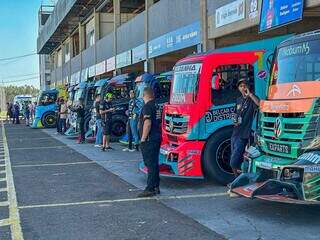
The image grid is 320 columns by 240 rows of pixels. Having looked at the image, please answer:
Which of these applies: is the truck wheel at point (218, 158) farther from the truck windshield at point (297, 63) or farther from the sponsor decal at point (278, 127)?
the sponsor decal at point (278, 127)

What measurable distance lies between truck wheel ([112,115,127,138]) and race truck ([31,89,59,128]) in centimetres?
1495

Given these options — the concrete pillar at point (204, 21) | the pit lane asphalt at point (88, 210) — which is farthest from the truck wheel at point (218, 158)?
the concrete pillar at point (204, 21)

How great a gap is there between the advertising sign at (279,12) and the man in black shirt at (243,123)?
3345mm

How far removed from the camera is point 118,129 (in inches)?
826

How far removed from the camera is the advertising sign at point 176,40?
18.8m

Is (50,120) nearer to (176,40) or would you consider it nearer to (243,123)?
(176,40)

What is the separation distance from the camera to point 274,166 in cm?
780

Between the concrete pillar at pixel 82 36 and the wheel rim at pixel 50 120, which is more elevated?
the concrete pillar at pixel 82 36

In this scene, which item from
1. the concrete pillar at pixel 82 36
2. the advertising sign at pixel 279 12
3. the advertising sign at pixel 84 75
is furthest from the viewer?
the concrete pillar at pixel 82 36

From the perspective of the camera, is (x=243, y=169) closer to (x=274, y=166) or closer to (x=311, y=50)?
(x=274, y=166)

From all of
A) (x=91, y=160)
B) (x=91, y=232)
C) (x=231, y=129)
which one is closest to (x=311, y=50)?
(x=231, y=129)

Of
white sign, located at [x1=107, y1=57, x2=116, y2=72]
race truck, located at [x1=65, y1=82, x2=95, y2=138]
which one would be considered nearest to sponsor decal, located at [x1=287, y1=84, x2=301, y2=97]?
race truck, located at [x1=65, y1=82, x2=95, y2=138]

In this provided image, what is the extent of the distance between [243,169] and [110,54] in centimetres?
2545

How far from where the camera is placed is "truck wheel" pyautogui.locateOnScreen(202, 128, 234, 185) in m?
10.4
